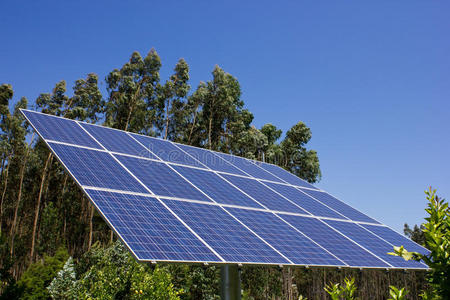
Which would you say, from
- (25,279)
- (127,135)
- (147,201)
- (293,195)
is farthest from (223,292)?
(25,279)

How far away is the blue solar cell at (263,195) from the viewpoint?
11.8 metres

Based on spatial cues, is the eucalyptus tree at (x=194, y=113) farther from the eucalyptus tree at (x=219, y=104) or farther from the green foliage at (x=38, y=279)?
the green foliage at (x=38, y=279)

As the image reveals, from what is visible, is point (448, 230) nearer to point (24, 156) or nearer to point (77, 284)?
point (77, 284)

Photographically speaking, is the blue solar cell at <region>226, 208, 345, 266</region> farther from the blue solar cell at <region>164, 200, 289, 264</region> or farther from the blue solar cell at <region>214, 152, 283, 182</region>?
the blue solar cell at <region>214, 152, 283, 182</region>

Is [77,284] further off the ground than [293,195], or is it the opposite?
[293,195]

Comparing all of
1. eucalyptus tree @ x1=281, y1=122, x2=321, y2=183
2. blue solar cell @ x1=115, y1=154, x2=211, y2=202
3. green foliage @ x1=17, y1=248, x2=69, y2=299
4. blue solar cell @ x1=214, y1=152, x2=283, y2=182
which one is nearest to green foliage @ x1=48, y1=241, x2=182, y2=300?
blue solar cell @ x1=214, y1=152, x2=283, y2=182

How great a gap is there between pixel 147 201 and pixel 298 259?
11.4 ft

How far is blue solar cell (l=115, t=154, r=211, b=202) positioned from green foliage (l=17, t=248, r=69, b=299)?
23.4 metres

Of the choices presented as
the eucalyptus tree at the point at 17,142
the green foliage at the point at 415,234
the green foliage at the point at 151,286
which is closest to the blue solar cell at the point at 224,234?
the green foliage at the point at 151,286

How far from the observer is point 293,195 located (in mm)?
14070

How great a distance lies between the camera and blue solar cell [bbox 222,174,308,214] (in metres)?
11.8

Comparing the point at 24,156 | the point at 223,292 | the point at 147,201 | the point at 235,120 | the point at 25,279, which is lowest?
the point at 25,279

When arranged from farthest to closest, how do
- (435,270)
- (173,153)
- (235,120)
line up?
(235,120) → (173,153) → (435,270)

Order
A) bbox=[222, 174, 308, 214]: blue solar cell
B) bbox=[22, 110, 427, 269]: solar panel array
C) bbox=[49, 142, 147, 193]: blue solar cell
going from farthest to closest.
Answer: bbox=[222, 174, 308, 214]: blue solar cell < bbox=[49, 142, 147, 193]: blue solar cell < bbox=[22, 110, 427, 269]: solar panel array
